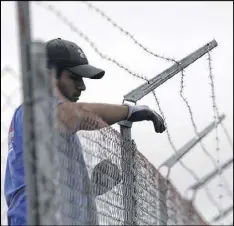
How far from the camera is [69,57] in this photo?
23.5 ft

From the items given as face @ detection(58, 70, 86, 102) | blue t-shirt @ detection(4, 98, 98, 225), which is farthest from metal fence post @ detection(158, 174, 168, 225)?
blue t-shirt @ detection(4, 98, 98, 225)

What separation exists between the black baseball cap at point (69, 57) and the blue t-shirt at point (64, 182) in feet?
1.38

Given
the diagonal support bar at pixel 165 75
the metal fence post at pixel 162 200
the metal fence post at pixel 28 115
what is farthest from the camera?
the metal fence post at pixel 162 200

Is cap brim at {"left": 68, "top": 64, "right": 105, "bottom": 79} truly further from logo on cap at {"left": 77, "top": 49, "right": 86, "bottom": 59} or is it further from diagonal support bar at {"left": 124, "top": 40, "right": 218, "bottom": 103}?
diagonal support bar at {"left": 124, "top": 40, "right": 218, "bottom": 103}

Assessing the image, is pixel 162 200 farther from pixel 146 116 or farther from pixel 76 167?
pixel 76 167

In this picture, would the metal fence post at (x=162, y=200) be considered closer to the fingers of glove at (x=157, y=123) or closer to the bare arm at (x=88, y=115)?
the fingers of glove at (x=157, y=123)

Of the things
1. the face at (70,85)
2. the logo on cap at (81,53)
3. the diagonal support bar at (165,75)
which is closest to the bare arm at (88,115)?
the face at (70,85)

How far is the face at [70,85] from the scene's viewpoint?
7074 mm

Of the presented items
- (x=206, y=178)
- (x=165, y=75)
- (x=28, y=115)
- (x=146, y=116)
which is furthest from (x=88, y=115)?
(x=206, y=178)

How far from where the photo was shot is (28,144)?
213 inches

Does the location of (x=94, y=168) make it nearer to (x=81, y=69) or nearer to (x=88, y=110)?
(x=88, y=110)

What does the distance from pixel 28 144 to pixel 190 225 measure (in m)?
11.6

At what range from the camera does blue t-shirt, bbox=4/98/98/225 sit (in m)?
6.05

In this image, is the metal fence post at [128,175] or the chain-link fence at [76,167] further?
the metal fence post at [128,175]
